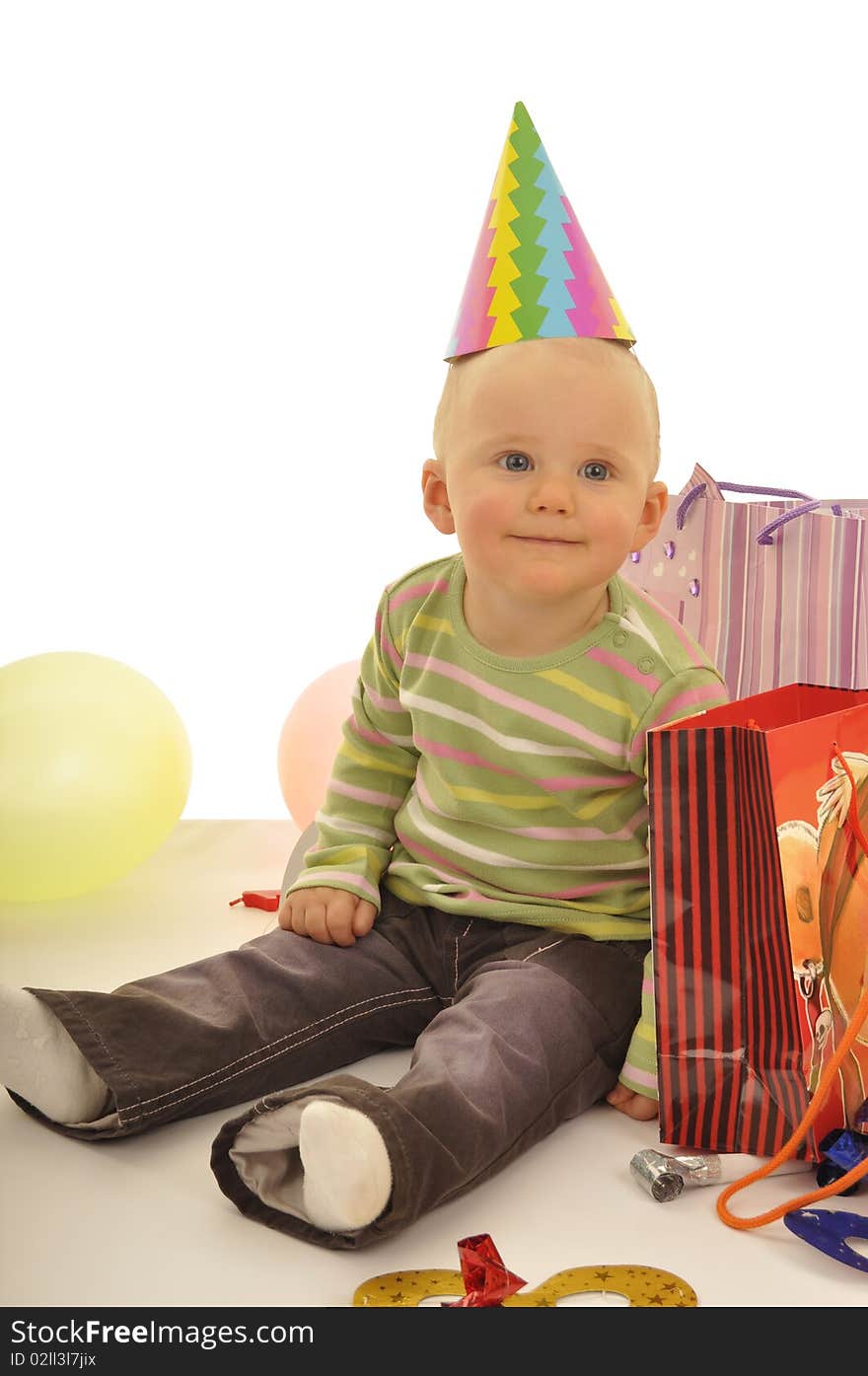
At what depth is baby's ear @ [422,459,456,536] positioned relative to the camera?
1359 millimetres

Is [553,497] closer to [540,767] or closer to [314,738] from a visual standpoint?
[540,767]

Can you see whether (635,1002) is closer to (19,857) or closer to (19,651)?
(19,857)

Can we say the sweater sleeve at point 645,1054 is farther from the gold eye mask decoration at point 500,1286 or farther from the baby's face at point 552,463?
the baby's face at point 552,463

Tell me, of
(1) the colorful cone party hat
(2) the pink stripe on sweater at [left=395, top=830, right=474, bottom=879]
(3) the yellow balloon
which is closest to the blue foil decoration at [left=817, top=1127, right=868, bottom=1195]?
(2) the pink stripe on sweater at [left=395, top=830, right=474, bottom=879]

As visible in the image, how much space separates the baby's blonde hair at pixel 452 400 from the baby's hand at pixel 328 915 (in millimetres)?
423

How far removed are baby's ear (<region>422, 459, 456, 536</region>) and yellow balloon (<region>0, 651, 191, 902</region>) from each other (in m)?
0.63

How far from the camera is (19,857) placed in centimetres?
176

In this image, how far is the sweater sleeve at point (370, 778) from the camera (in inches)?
56.7

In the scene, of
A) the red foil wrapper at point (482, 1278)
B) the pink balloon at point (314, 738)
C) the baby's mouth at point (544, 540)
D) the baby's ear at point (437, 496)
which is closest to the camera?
the red foil wrapper at point (482, 1278)

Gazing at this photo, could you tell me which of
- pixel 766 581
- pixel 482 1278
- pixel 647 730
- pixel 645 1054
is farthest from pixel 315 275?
pixel 482 1278

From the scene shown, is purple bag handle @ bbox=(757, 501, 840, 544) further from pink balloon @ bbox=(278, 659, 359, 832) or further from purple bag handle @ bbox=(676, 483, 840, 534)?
pink balloon @ bbox=(278, 659, 359, 832)

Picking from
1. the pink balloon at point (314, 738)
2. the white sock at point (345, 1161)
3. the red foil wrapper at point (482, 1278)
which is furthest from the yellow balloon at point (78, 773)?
the red foil wrapper at point (482, 1278)
